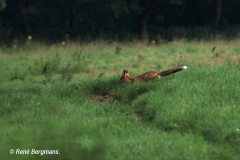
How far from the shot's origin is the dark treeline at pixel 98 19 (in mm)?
34000

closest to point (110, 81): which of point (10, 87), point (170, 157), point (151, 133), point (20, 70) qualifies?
point (10, 87)

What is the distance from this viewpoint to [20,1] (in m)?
35.3

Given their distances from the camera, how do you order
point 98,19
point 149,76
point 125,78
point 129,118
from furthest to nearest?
point 98,19 < point 125,78 < point 149,76 < point 129,118

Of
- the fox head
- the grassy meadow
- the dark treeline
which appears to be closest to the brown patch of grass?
the grassy meadow

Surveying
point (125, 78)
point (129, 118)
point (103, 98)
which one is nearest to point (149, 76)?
point (125, 78)

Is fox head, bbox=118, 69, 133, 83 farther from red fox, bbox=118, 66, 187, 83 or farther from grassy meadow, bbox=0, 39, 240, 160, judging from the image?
grassy meadow, bbox=0, 39, 240, 160

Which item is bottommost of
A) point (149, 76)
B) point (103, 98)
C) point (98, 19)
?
point (98, 19)

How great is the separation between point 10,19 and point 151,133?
30.6 m

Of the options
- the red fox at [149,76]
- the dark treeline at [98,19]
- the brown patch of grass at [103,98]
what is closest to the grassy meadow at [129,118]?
the brown patch of grass at [103,98]

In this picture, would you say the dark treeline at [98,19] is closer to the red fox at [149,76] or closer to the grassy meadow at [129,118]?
the red fox at [149,76]

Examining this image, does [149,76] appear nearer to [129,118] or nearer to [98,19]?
[129,118]

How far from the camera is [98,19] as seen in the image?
35031mm

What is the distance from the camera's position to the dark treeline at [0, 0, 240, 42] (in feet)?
112

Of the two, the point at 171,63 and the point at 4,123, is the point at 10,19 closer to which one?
the point at 171,63
